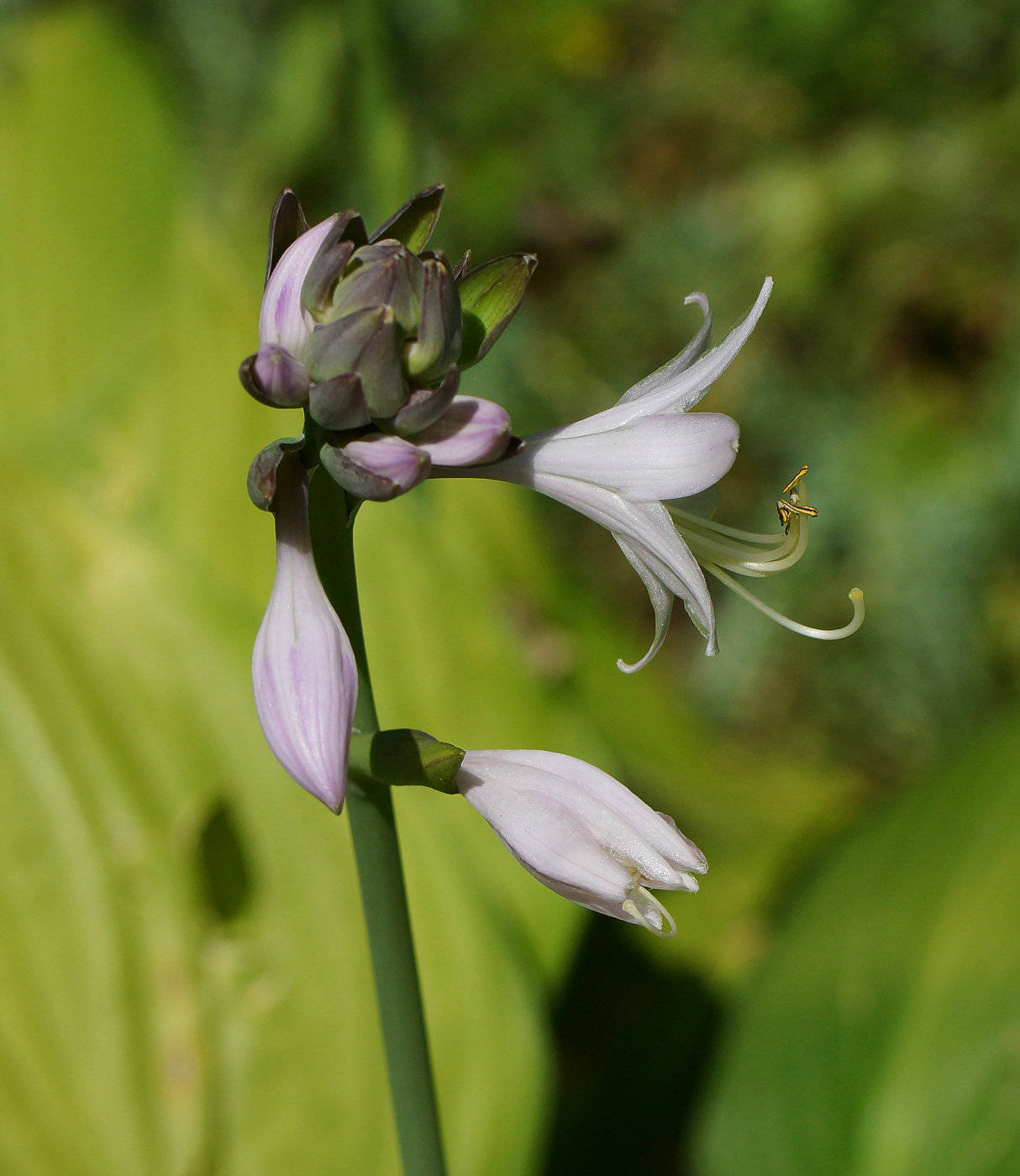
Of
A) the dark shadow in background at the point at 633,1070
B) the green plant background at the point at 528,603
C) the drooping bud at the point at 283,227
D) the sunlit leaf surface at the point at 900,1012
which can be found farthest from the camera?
the dark shadow in background at the point at 633,1070

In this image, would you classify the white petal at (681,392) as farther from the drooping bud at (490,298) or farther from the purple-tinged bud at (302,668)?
the purple-tinged bud at (302,668)

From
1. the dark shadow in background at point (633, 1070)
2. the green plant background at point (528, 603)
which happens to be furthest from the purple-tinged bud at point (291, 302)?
the dark shadow in background at point (633, 1070)

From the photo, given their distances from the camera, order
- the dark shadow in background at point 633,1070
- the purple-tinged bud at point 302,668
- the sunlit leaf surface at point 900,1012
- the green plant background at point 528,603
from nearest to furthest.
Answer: the purple-tinged bud at point 302,668 → the green plant background at point 528,603 → the sunlit leaf surface at point 900,1012 → the dark shadow in background at point 633,1070

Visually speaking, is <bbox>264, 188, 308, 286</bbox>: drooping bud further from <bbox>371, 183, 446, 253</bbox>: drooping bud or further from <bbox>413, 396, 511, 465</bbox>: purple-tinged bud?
<bbox>413, 396, 511, 465</bbox>: purple-tinged bud

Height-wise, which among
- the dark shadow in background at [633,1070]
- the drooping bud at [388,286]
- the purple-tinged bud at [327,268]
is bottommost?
the dark shadow in background at [633,1070]

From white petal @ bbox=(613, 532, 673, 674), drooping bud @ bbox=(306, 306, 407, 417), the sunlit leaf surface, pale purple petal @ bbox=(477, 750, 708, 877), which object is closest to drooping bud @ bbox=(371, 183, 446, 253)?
drooping bud @ bbox=(306, 306, 407, 417)

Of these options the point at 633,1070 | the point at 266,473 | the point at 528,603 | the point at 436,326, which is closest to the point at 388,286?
the point at 436,326

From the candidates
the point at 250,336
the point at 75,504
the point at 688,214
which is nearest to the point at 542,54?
the point at 688,214
